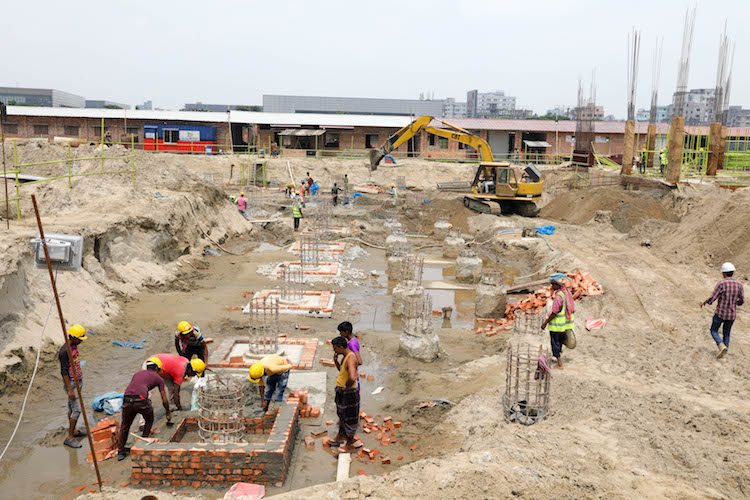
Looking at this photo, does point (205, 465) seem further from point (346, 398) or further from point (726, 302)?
point (726, 302)

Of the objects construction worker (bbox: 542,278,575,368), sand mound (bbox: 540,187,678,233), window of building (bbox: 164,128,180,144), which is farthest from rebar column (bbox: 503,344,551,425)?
window of building (bbox: 164,128,180,144)

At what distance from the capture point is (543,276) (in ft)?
48.4

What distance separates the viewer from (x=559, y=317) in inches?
336

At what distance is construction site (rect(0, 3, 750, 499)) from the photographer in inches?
244

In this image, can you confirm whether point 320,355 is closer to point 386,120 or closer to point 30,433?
point 30,433

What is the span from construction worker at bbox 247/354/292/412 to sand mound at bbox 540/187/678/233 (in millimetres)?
17168

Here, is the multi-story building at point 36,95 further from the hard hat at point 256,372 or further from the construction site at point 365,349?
the hard hat at point 256,372

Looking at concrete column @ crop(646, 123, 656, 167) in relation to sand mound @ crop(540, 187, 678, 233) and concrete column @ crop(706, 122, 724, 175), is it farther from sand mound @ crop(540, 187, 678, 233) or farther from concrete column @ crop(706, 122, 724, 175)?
sand mound @ crop(540, 187, 678, 233)

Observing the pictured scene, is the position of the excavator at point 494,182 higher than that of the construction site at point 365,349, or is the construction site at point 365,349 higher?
the excavator at point 494,182

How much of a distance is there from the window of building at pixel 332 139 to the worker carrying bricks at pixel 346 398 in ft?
114

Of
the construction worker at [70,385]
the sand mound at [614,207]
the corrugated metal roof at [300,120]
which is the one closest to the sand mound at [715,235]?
the sand mound at [614,207]

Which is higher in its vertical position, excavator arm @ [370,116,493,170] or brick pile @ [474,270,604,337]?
excavator arm @ [370,116,493,170]

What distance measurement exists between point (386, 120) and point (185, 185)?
2436 cm

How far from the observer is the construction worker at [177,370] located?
7883mm
